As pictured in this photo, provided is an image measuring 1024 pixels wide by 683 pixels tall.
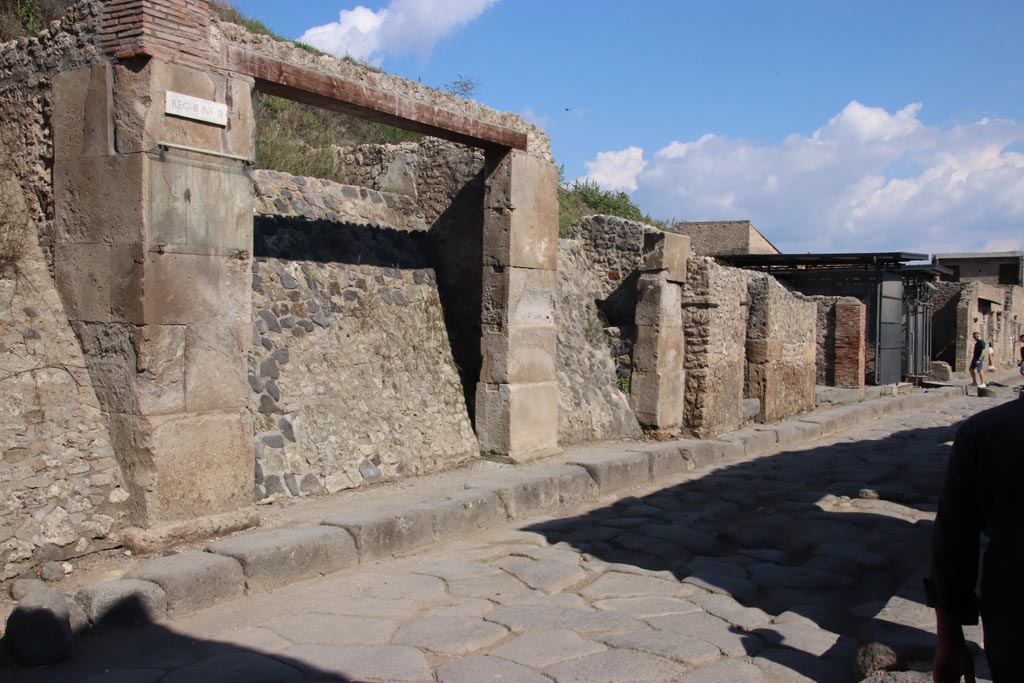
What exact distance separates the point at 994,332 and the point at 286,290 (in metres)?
29.2

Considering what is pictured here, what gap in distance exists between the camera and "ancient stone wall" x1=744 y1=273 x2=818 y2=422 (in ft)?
41.8

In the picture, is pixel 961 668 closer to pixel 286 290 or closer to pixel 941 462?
pixel 286 290

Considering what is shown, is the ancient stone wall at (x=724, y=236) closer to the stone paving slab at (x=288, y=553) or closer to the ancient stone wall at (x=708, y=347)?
the ancient stone wall at (x=708, y=347)

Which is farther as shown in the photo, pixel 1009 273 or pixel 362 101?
pixel 1009 273

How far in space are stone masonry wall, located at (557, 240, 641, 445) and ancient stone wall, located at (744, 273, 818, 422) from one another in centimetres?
284

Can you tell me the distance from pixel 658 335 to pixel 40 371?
23.2 feet

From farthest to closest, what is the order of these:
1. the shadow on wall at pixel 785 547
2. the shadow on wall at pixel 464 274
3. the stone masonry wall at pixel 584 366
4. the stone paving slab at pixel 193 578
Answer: the stone masonry wall at pixel 584 366 < the shadow on wall at pixel 464 274 < the stone paving slab at pixel 193 578 < the shadow on wall at pixel 785 547

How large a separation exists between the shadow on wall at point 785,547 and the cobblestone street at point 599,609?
2 centimetres

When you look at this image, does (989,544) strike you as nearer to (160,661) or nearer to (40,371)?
(160,661)

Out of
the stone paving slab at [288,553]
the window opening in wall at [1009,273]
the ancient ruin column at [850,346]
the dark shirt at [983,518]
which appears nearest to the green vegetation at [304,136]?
the stone paving slab at [288,553]

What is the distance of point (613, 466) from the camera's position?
810 centimetres

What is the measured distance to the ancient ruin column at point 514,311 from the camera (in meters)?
8.45

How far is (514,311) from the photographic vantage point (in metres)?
8.51

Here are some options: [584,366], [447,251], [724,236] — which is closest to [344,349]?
[447,251]
